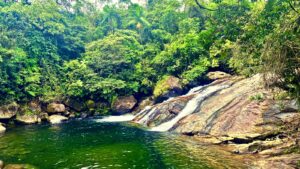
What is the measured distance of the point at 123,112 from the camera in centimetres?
3906

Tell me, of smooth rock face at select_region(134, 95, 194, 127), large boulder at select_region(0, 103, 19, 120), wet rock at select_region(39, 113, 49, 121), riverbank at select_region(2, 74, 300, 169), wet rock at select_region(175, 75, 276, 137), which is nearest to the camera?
riverbank at select_region(2, 74, 300, 169)

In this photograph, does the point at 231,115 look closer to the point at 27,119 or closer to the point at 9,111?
the point at 27,119

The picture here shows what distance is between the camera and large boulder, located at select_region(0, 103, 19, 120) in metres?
33.1

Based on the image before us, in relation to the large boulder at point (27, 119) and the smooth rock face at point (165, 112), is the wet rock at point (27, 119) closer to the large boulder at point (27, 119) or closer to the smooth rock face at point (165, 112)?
the large boulder at point (27, 119)

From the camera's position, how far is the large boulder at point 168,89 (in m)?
36.3

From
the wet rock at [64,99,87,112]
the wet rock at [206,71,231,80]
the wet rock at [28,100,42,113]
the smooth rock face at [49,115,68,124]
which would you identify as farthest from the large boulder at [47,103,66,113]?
the wet rock at [206,71,231,80]

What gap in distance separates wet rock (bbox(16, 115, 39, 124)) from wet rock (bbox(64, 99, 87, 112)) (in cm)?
514

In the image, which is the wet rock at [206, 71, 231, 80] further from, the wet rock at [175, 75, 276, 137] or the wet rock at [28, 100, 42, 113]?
the wet rock at [28, 100, 42, 113]

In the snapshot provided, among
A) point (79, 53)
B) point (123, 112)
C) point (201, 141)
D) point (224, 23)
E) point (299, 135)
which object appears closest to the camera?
point (299, 135)

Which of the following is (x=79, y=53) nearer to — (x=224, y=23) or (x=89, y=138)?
(x=89, y=138)

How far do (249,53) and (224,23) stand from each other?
9.29ft

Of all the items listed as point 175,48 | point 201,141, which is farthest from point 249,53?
point 175,48

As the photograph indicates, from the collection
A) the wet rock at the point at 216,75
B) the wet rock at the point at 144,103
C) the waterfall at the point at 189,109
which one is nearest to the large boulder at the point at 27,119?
the wet rock at the point at 144,103

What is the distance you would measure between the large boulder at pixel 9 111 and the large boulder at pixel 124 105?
1246 cm
